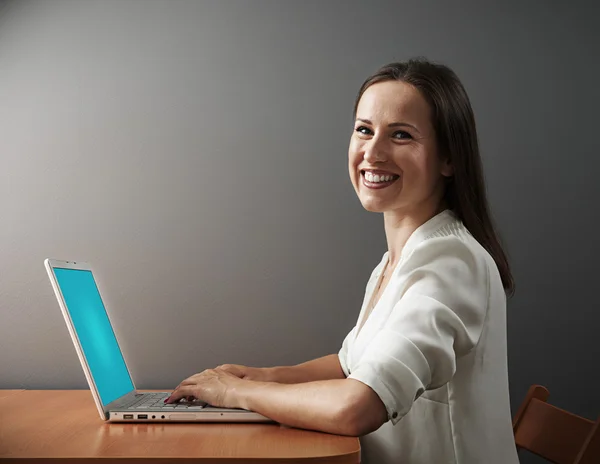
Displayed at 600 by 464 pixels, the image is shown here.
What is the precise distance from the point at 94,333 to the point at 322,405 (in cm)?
59

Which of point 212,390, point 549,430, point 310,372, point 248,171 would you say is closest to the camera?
point 212,390

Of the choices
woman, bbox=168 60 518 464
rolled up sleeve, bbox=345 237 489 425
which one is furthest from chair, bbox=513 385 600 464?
rolled up sleeve, bbox=345 237 489 425

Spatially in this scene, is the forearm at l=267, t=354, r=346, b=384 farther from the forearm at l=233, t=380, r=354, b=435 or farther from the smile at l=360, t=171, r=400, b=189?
the smile at l=360, t=171, r=400, b=189

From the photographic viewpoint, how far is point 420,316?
1050 mm

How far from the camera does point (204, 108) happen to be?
1.86 meters

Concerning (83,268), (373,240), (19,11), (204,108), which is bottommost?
(373,240)

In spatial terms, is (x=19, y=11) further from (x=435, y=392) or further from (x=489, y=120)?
(x=435, y=392)

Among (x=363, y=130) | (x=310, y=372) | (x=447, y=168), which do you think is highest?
(x=363, y=130)

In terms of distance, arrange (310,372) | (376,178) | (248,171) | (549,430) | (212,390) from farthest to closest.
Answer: (248,171) < (310,372) < (549,430) < (376,178) < (212,390)

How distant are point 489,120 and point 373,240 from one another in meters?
0.47

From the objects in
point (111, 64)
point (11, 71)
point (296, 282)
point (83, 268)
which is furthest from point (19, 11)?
point (296, 282)

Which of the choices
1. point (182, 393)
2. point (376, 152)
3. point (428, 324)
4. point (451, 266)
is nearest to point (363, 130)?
point (376, 152)

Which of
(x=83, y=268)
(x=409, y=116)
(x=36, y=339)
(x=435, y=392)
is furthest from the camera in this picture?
(x=36, y=339)

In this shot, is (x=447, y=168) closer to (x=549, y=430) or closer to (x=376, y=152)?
(x=376, y=152)
